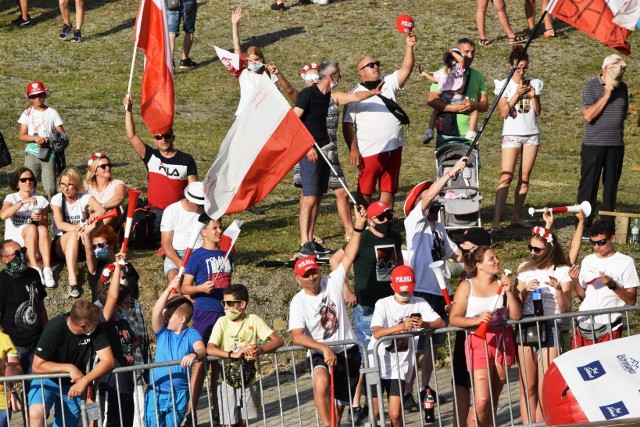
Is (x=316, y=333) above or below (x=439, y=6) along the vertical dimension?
above

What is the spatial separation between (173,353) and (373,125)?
4241 mm

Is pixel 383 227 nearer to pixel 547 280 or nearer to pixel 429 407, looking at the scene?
pixel 547 280

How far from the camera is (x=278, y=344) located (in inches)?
424

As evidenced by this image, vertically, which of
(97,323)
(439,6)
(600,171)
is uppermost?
(97,323)

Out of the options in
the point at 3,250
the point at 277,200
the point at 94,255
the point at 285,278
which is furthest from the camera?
the point at 277,200

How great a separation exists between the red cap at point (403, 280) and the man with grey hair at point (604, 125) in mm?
4725

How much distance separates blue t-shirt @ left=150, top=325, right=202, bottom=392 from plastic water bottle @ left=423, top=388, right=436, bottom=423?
6.72ft

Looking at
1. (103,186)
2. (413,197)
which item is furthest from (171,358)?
(103,186)

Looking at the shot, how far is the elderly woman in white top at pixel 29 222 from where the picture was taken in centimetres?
1398

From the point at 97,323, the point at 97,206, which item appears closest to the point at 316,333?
the point at 97,323

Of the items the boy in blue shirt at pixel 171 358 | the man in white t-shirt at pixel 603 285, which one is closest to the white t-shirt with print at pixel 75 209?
the boy in blue shirt at pixel 171 358

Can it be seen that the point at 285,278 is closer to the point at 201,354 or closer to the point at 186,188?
the point at 186,188

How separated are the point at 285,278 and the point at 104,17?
47.7ft

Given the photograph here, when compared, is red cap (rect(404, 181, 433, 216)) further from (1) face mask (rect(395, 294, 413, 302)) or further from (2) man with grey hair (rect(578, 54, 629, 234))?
(2) man with grey hair (rect(578, 54, 629, 234))
